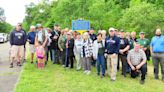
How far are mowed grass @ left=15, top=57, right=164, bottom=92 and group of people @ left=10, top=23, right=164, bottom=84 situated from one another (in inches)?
17.1

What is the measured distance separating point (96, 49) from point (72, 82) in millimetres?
2060

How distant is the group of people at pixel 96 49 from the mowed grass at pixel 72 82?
435 mm

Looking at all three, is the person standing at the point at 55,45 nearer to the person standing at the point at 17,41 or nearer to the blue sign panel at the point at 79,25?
the blue sign panel at the point at 79,25

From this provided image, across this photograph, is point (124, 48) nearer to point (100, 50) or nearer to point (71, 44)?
point (100, 50)

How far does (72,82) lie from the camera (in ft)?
40.0

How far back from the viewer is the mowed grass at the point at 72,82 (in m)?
11.2

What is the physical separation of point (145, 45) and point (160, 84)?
2152 millimetres

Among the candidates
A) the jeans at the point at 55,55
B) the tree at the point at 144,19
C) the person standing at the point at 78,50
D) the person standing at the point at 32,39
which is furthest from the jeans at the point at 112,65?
the tree at the point at 144,19

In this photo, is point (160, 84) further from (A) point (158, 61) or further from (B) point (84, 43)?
(B) point (84, 43)

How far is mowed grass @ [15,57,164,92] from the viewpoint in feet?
36.6

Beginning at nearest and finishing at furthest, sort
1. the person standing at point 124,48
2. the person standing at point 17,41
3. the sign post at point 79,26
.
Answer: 1. the person standing at point 124,48
2. the person standing at point 17,41
3. the sign post at point 79,26

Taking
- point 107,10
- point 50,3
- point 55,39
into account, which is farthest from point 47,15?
point 55,39

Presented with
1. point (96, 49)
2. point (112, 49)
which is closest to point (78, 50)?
point (96, 49)

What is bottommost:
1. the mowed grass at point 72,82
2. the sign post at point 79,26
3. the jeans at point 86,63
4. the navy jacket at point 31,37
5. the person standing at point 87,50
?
the mowed grass at point 72,82
